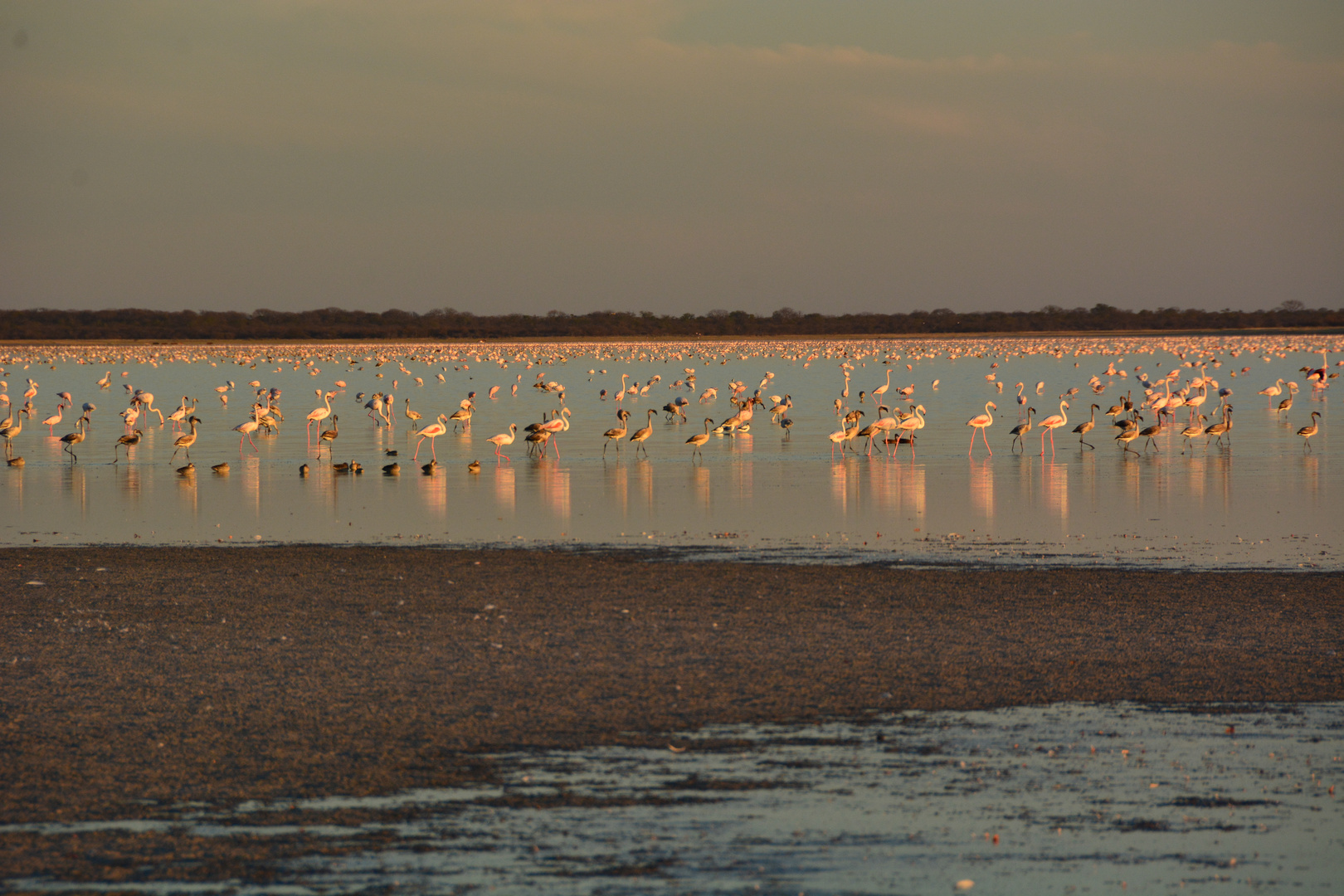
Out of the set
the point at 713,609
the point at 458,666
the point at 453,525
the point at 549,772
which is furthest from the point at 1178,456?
the point at 549,772

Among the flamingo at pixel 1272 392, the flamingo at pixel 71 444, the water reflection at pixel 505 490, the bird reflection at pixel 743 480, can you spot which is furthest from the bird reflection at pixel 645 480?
the flamingo at pixel 1272 392

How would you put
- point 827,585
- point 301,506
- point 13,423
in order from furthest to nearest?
point 13,423 < point 301,506 < point 827,585

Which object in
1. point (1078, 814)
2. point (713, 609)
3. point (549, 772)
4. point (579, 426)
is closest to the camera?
point (1078, 814)

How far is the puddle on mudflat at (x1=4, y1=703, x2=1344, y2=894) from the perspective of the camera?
232 inches

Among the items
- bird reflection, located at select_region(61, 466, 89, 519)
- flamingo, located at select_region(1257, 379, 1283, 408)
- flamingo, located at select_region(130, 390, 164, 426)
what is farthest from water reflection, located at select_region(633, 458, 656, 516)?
flamingo, located at select_region(1257, 379, 1283, 408)

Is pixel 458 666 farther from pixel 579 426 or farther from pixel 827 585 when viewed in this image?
pixel 579 426

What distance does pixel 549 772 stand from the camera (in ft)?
23.7

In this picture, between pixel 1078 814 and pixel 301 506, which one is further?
pixel 301 506

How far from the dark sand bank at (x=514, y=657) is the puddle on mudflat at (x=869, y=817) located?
0.44 m

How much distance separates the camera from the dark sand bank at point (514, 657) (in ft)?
25.0

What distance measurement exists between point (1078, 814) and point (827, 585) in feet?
19.6

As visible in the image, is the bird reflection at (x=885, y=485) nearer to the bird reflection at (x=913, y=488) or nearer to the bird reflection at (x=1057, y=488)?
the bird reflection at (x=913, y=488)

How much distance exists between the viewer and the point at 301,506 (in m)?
19.8

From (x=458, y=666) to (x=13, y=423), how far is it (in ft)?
85.9
